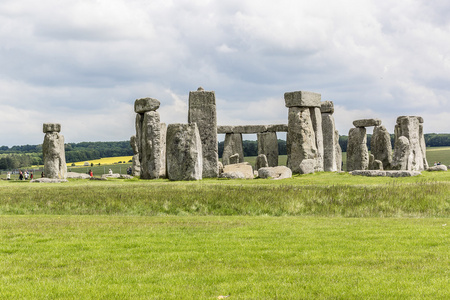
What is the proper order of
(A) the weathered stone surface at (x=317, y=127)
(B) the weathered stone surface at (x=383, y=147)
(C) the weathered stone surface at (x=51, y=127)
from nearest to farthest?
(A) the weathered stone surface at (x=317, y=127), (C) the weathered stone surface at (x=51, y=127), (B) the weathered stone surface at (x=383, y=147)

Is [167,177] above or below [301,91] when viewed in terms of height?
below

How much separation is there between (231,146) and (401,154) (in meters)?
15.1

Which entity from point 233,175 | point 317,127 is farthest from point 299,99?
point 233,175

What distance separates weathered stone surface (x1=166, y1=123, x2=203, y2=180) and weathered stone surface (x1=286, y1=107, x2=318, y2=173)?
703 cm

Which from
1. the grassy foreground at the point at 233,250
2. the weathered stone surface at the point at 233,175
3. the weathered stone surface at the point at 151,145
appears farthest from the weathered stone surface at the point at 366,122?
the grassy foreground at the point at 233,250

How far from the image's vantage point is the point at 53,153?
1231 inches

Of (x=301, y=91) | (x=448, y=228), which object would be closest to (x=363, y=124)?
(x=301, y=91)

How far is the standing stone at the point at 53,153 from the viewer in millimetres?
31078

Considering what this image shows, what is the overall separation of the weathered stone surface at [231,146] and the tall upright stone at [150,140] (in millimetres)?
12932

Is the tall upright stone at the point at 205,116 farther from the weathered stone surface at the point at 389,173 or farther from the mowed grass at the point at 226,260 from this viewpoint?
the mowed grass at the point at 226,260

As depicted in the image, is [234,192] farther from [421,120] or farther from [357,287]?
[421,120]

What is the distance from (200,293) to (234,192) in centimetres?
1093

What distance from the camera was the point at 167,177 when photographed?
27.3 meters

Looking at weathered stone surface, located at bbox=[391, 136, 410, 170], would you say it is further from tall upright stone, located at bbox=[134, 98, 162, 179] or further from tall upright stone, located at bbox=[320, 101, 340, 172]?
tall upright stone, located at bbox=[134, 98, 162, 179]
